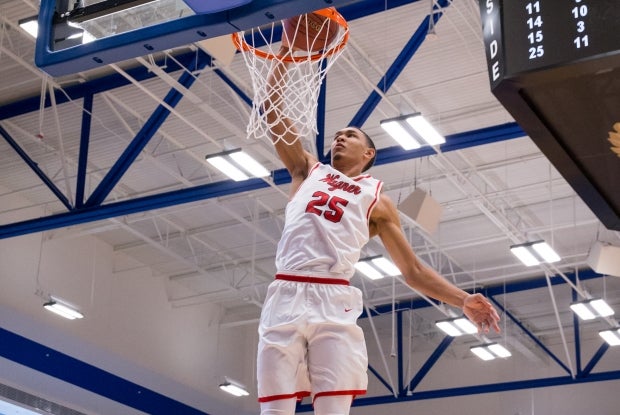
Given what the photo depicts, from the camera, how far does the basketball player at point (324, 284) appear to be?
4.43 metres

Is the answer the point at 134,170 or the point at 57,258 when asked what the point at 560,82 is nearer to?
the point at 134,170

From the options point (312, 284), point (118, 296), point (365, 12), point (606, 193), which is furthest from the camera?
point (118, 296)

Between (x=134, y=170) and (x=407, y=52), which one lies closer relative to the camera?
(x=407, y=52)

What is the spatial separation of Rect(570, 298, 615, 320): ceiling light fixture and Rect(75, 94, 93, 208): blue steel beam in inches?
332

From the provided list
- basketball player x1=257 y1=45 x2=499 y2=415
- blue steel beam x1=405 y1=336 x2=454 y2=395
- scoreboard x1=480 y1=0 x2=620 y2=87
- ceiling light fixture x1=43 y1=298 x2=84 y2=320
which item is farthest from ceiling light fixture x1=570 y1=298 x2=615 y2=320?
scoreboard x1=480 y1=0 x2=620 y2=87

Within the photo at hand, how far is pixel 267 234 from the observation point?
19250mm

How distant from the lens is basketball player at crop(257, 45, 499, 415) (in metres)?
4.43

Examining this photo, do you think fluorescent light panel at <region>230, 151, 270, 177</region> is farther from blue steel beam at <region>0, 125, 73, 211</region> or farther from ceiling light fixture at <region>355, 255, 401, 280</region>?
ceiling light fixture at <region>355, 255, 401, 280</region>

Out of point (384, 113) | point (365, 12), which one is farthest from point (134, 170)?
point (365, 12)

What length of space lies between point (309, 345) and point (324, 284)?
30 cm

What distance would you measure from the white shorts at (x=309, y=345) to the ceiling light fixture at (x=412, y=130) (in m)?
7.25

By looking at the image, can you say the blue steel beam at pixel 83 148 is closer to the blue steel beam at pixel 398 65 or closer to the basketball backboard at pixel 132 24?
the blue steel beam at pixel 398 65

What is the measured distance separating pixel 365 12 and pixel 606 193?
7448 mm

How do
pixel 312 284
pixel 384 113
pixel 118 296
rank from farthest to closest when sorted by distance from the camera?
pixel 118 296, pixel 384 113, pixel 312 284
